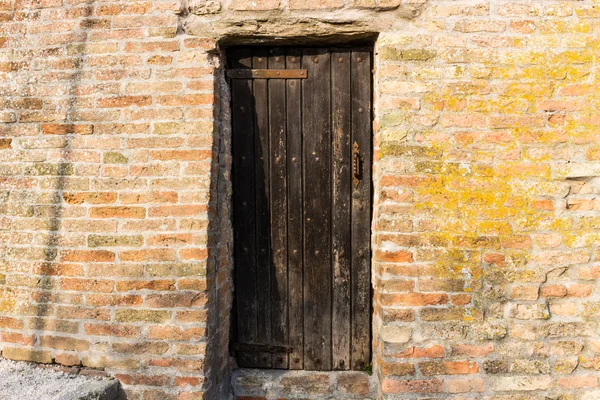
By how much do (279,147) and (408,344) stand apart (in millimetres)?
1378

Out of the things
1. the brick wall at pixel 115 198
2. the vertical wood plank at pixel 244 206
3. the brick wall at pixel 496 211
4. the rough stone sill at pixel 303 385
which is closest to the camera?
the brick wall at pixel 496 211

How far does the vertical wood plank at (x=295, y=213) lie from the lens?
103 inches

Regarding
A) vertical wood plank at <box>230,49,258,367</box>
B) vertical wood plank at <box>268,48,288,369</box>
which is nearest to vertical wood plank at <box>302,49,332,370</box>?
vertical wood plank at <box>268,48,288,369</box>

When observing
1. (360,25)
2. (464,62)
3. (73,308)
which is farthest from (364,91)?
(73,308)

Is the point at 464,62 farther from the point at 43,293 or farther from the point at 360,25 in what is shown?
the point at 43,293

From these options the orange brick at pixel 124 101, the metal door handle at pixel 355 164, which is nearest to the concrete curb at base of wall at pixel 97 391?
the orange brick at pixel 124 101

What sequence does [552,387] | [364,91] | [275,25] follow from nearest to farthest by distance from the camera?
[552,387] → [275,25] → [364,91]

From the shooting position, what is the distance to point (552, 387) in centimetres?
226

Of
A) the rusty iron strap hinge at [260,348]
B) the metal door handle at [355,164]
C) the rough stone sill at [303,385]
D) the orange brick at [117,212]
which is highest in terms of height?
the metal door handle at [355,164]

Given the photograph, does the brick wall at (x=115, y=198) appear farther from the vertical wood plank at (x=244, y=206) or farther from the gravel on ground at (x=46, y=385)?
the vertical wood plank at (x=244, y=206)

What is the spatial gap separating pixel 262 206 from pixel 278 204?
4.1 inches

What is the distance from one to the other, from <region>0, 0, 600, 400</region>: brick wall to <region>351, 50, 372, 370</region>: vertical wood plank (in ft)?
0.46

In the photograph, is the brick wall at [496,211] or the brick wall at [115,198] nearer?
the brick wall at [496,211]

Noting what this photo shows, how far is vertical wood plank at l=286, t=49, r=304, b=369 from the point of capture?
2.61 metres
